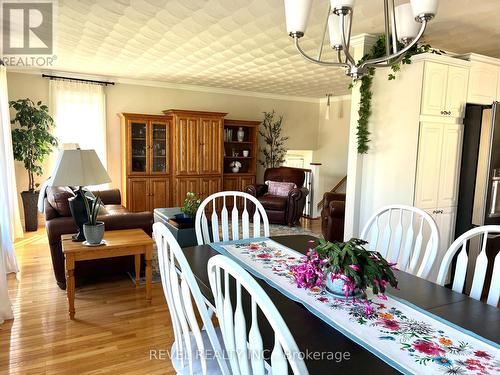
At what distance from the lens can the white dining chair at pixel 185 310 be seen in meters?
1.08

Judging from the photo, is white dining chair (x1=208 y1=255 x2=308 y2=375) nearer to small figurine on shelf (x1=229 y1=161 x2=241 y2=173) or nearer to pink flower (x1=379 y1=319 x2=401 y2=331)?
pink flower (x1=379 y1=319 x2=401 y2=331)

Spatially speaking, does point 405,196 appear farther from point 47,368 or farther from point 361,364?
point 47,368

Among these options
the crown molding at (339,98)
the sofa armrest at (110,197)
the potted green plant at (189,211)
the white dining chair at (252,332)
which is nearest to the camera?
the white dining chair at (252,332)

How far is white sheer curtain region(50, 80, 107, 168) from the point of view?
5457 mm

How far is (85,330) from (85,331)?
2 cm

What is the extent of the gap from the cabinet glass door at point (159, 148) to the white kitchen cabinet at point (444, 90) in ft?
13.6

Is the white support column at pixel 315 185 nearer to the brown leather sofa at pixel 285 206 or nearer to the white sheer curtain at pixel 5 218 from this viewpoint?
the brown leather sofa at pixel 285 206

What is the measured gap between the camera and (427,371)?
3.13ft

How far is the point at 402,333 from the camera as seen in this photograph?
1.15 m

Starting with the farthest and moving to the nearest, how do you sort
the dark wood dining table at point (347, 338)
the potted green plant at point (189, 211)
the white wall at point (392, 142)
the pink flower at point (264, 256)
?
the potted green plant at point (189, 211)
the white wall at point (392, 142)
the pink flower at point (264, 256)
the dark wood dining table at point (347, 338)

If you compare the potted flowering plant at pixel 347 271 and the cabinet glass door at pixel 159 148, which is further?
the cabinet glass door at pixel 159 148

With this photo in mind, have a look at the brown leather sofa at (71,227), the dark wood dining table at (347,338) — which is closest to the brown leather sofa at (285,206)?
the brown leather sofa at (71,227)

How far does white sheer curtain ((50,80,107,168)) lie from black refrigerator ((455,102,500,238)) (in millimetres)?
5136

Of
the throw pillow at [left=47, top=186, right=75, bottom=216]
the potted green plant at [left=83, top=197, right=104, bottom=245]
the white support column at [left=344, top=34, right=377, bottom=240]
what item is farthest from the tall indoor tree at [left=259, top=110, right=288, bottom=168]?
the potted green plant at [left=83, top=197, right=104, bottom=245]
